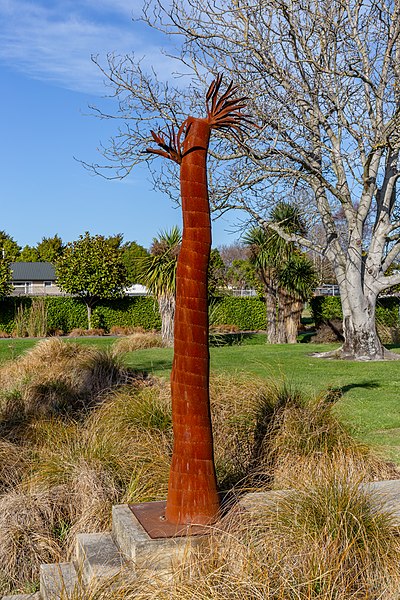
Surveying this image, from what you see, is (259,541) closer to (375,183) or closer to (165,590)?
(165,590)

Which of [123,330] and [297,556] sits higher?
[123,330]

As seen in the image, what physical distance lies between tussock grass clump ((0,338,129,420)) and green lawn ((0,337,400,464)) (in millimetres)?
Answer: 950

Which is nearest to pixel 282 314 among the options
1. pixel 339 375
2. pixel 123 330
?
pixel 123 330

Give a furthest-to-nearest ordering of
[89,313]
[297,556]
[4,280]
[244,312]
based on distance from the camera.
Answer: [244,312]
[89,313]
[4,280]
[297,556]

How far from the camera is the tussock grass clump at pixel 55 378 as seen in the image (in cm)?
787

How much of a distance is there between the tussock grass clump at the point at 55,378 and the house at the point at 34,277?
147 feet

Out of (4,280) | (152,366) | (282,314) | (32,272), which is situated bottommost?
(152,366)

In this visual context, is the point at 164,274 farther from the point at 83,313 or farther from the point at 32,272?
the point at 32,272

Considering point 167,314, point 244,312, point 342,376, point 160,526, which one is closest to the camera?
point 160,526

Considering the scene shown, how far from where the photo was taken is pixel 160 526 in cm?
376

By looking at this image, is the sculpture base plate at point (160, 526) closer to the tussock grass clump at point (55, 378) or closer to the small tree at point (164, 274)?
the tussock grass clump at point (55, 378)

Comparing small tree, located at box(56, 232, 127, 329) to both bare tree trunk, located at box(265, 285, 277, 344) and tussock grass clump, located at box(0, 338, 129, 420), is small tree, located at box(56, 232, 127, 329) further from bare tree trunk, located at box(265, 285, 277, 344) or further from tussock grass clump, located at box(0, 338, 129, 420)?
tussock grass clump, located at box(0, 338, 129, 420)

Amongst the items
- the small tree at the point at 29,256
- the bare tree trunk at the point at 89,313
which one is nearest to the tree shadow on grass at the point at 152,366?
the bare tree trunk at the point at 89,313

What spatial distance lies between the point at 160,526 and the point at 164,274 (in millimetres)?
14323
